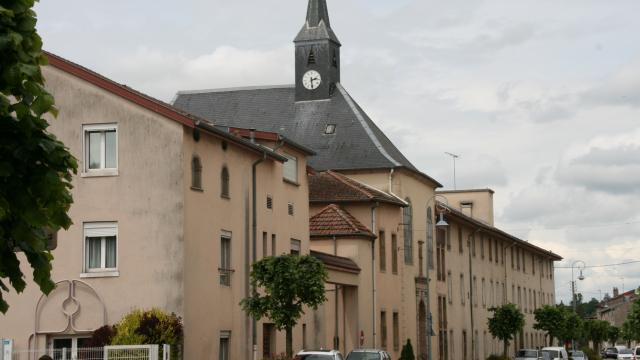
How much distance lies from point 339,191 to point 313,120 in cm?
1271

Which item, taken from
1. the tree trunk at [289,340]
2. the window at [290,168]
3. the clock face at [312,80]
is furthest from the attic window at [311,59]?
the tree trunk at [289,340]

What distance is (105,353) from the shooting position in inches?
1209

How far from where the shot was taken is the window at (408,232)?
59156 mm

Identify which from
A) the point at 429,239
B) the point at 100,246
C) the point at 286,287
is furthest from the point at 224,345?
the point at 429,239

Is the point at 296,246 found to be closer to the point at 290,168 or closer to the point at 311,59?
the point at 290,168

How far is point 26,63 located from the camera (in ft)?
34.4

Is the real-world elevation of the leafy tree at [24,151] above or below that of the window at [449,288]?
below

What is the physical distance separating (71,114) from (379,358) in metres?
12.2

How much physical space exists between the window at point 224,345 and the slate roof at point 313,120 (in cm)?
2470

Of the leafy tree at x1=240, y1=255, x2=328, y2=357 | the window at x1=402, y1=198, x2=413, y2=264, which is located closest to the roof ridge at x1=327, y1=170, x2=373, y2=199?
the window at x1=402, y1=198, x2=413, y2=264

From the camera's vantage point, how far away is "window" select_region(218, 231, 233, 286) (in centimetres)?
3662

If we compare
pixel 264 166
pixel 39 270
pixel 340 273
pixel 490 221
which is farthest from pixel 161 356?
pixel 490 221

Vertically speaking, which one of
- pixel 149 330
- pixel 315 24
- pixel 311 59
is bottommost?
pixel 149 330

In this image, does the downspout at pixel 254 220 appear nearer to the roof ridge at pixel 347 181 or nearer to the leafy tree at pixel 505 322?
the roof ridge at pixel 347 181
